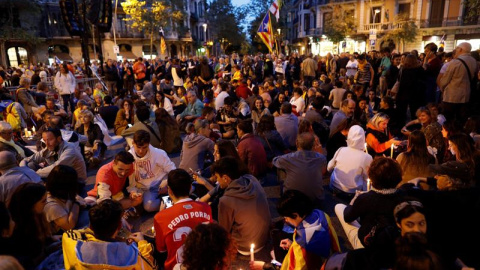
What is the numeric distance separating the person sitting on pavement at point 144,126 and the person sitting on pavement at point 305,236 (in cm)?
447

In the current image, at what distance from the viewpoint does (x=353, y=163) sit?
490 centimetres

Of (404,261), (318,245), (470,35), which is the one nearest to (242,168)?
(318,245)

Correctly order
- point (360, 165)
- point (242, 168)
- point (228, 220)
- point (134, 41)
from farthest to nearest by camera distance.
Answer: point (134, 41) < point (360, 165) < point (242, 168) < point (228, 220)

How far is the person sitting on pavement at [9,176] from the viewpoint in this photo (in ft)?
13.0

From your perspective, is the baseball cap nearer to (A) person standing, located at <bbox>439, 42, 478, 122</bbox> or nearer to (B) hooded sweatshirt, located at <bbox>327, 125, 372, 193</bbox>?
(B) hooded sweatshirt, located at <bbox>327, 125, 372, 193</bbox>

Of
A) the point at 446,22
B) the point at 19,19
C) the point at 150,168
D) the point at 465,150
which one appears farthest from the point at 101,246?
the point at 446,22

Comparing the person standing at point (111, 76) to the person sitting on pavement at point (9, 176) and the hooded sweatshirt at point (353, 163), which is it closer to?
the person sitting on pavement at point (9, 176)

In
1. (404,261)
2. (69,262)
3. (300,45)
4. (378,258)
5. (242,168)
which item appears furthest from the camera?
(300,45)

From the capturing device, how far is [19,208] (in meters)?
3.08

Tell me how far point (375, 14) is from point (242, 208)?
148 ft

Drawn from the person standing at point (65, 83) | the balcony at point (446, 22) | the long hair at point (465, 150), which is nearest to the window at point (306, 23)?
the balcony at point (446, 22)

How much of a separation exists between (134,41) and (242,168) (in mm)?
47095

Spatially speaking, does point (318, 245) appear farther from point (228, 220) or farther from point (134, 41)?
point (134, 41)

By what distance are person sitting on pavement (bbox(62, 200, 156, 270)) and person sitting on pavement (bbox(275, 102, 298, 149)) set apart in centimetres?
459
